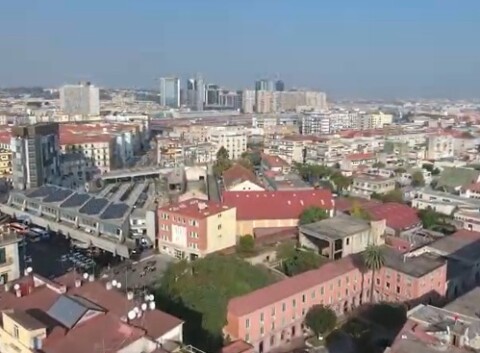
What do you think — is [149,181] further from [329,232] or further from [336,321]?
[336,321]

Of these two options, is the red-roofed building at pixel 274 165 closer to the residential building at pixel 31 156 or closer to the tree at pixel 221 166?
the tree at pixel 221 166

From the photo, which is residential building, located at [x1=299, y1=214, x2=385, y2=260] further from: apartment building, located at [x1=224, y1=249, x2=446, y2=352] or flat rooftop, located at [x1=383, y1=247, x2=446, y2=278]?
flat rooftop, located at [x1=383, y1=247, x2=446, y2=278]

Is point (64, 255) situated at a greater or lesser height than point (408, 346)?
lesser

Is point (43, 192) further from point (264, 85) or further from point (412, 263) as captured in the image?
point (264, 85)

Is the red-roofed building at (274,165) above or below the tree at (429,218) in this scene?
above

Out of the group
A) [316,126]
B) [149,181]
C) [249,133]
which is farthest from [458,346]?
[316,126]

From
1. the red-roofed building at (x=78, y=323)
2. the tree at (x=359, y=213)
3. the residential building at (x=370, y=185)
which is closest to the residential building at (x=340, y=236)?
the tree at (x=359, y=213)

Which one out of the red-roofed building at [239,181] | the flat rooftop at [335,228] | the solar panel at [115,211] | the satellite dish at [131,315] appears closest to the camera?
the satellite dish at [131,315]
